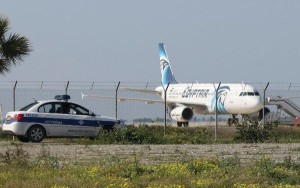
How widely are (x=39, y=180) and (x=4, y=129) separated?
14331 mm

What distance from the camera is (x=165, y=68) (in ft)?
226

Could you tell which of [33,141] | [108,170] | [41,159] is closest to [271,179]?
[108,170]

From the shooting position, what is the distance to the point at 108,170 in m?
14.2

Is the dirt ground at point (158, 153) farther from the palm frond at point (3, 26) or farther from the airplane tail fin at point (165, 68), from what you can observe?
the airplane tail fin at point (165, 68)

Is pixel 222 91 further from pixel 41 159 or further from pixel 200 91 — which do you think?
pixel 41 159

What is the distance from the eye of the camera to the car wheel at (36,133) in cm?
2670

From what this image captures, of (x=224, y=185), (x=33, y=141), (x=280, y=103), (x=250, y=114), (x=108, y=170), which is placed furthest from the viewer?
(x=280, y=103)

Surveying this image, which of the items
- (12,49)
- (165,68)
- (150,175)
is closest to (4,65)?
(12,49)

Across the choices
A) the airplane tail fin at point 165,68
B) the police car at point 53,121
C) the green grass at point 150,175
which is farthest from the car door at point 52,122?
the airplane tail fin at point 165,68

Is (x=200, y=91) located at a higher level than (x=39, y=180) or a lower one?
higher

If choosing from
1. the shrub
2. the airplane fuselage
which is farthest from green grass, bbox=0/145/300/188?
the airplane fuselage

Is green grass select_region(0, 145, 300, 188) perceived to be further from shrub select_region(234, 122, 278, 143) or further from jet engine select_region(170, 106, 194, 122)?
jet engine select_region(170, 106, 194, 122)

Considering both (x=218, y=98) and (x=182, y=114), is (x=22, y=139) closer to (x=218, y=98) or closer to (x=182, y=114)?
(x=182, y=114)

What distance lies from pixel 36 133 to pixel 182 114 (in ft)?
84.2
